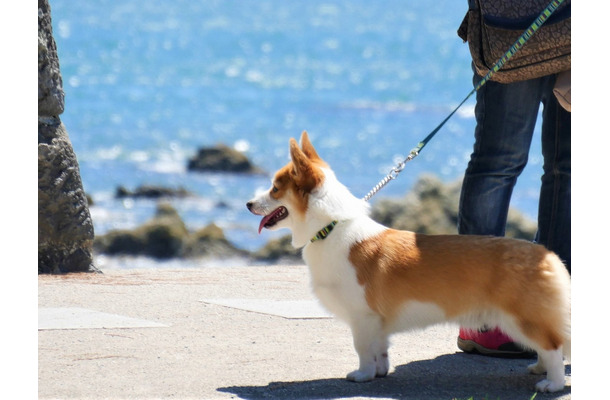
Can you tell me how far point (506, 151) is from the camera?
4.94 metres

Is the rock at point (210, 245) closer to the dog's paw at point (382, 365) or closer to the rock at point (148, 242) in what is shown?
the rock at point (148, 242)

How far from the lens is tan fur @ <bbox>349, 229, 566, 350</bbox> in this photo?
4.42 meters

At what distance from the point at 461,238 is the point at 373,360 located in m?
0.73

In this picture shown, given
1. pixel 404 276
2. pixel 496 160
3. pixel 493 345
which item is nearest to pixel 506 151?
pixel 496 160

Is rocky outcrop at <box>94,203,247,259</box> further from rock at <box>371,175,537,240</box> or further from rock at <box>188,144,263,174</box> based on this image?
rock at <box>188,144,263,174</box>

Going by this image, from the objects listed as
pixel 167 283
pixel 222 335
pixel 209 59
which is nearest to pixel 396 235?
pixel 222 335

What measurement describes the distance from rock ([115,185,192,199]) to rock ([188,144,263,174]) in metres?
2.14

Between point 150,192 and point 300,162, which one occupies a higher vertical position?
point 150,192

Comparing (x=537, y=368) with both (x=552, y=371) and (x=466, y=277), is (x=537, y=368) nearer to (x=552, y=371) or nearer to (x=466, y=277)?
(x=552, y=371)

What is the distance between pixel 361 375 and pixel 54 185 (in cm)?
353

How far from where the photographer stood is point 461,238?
4.64 metres

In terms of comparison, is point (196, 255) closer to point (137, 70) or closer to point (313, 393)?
point (313, 393)

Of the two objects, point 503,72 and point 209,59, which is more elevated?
point 209,59

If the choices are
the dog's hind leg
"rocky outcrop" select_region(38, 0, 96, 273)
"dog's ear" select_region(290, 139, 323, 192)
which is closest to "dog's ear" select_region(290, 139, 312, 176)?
"dog's ear" select_region(290, 139, 323, 192)
